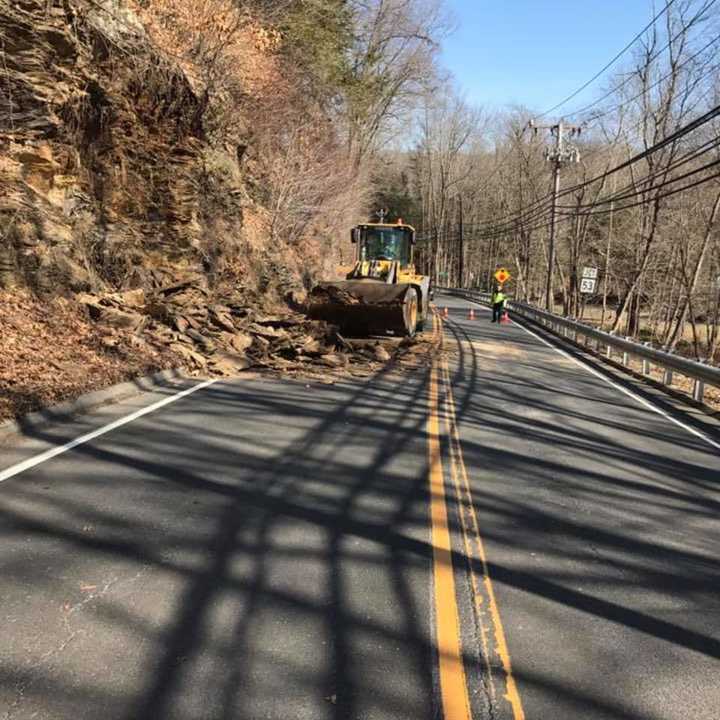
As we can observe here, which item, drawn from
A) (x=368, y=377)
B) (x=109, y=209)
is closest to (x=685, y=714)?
(x=368, y=377)

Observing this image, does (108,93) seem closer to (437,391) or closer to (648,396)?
(437,391)

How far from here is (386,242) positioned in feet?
70.7

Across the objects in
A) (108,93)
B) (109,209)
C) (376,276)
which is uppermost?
(108,93)

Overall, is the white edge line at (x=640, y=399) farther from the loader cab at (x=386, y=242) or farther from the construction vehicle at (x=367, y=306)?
the loader cab at (x=386, y=242)

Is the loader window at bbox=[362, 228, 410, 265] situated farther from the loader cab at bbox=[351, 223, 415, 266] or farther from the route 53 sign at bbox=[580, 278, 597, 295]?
the route 53 sign at bbox=[580, 278, 597, 295]

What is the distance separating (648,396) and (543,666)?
35.9 feet

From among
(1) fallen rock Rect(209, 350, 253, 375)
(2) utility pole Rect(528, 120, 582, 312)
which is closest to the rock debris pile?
(1) fallen rock Rect(209, 350, 253, 375)

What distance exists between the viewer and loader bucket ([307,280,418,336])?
16.9m

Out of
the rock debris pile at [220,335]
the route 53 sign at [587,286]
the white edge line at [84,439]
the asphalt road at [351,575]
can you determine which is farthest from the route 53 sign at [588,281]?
the white edge line at [84,439]

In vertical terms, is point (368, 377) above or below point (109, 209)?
below

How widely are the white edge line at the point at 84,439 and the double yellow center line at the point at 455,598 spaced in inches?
146

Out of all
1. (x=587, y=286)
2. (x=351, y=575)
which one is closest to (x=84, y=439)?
(x=351, y=575)

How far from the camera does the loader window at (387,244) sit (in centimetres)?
2153

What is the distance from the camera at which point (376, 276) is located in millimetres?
20312
